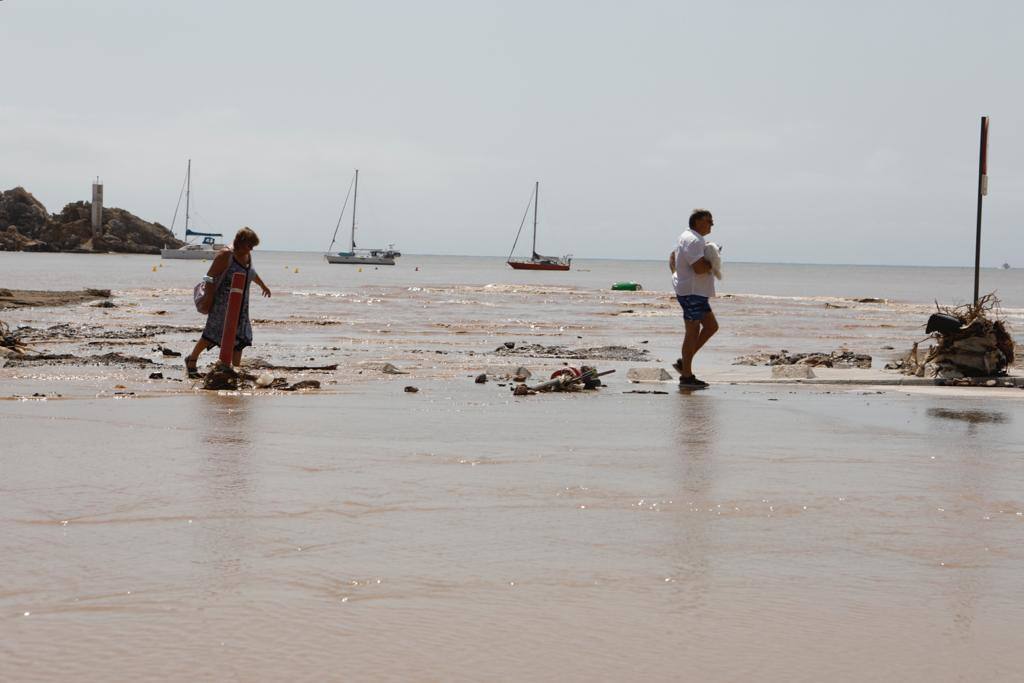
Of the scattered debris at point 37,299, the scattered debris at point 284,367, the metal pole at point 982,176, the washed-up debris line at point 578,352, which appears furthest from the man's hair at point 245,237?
the scattered debris at point 37,299

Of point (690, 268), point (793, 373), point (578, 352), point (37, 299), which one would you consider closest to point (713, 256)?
point (690, 268)

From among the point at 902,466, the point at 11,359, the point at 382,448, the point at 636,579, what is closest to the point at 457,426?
the point at 382,448

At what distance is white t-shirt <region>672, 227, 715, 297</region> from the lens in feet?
38.1

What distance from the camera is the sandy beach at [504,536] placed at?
3.33 m

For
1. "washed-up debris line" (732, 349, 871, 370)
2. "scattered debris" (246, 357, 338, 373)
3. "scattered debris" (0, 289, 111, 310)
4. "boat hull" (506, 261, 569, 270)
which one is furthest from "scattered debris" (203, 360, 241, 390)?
"boat hull" (506, 261, 569, 270)

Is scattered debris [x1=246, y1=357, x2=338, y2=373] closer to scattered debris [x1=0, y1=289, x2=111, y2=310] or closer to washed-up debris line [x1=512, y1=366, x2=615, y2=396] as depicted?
washed-up debris line [x1=512, y1=366, x2=615, y2=396]

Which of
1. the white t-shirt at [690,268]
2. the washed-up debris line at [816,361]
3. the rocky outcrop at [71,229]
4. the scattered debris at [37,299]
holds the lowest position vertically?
the washed-up debris line at [816,361]

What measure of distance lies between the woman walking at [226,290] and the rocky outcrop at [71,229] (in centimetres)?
15840

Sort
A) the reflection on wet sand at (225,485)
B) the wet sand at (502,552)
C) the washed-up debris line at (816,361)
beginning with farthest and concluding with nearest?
1. the washed-up debris line at (816,361)
2. the reflection on wet sand at (225,485)
3. the wet sand at (502,552)

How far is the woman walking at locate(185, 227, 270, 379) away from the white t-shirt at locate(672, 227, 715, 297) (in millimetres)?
3999

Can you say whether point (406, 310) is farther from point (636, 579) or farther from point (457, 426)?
point (636, 579)

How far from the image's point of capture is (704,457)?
22.4 ft

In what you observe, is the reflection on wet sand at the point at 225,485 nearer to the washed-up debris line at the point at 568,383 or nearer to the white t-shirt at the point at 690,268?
the washed-up debris line at the point at 568,383

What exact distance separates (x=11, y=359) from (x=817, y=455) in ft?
29.1
